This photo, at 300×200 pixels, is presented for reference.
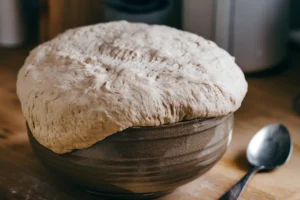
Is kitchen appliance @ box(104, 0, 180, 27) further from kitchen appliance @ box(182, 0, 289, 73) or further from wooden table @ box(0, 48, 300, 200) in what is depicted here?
wooden table @ box(0, 48, 300, 200)

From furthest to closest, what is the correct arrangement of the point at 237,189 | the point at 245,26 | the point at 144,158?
the point at 245,26, the point at 237,189, the point at 144,158

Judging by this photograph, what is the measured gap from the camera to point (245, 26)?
1130mm

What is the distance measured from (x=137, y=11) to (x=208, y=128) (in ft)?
1.79

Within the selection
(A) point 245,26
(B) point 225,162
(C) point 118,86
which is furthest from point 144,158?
(A) point 245,26

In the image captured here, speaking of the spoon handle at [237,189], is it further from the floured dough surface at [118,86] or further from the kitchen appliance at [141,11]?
the kitchen appliance at [141,11]

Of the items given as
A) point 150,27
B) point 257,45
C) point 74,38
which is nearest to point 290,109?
point 257,45

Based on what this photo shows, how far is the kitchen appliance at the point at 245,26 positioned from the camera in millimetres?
1116

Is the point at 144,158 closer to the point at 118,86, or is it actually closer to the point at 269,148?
the point at 118,86

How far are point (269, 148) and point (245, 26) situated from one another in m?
0.33

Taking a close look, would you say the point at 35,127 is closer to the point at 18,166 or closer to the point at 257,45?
the point at 18,166

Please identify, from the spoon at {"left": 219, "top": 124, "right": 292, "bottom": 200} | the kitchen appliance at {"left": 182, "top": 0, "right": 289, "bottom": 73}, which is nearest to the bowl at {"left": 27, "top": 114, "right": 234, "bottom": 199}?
the spoon at {"left": 219, "top": 124, "right": 292, "bottom": 200}

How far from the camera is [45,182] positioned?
82 centimetres

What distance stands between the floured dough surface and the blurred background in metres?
0.31

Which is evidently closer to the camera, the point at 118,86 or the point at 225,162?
the point at 118,86
